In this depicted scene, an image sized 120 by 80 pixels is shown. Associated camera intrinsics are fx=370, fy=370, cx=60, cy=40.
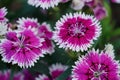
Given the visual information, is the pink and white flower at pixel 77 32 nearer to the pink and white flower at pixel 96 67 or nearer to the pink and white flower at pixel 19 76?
the pink and white flower at pixel 96 67

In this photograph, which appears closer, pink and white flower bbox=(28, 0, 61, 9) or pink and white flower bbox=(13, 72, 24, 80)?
pink and white flower bbox=(28, 0, 61, 9)

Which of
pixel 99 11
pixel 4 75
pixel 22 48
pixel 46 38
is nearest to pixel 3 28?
pixel 22 48

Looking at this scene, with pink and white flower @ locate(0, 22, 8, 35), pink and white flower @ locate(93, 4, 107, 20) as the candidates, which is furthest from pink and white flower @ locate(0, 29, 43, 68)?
pink and white flower @ locate(93, 4, 107, 20)

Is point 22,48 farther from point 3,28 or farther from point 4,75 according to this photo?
point 4,75

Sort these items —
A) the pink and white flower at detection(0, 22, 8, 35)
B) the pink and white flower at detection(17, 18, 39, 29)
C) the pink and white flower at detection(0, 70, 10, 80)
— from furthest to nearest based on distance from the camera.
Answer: the pink and white flower at detection(0, 70, 10, 80)
the pink and white flower at detection(17, 18, 39, 29)
the pink and white flower at detection(0, 22, 8, 35)

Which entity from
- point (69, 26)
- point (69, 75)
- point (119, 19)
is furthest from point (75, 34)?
point (119, 19)

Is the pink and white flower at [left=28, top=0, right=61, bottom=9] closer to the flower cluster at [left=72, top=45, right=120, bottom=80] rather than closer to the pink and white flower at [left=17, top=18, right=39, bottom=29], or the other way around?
the pink and white flower at [left=17, top=18, right=39, bottom=29]

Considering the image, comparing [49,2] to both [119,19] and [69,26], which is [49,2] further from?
[119,19]
